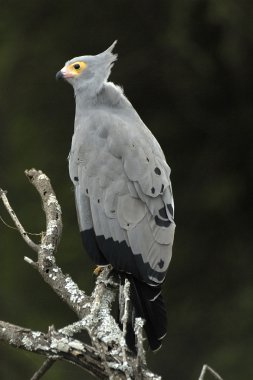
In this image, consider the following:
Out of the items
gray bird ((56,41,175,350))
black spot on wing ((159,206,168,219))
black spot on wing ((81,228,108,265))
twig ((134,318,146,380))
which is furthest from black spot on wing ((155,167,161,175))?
twig ((134,318,146,380))

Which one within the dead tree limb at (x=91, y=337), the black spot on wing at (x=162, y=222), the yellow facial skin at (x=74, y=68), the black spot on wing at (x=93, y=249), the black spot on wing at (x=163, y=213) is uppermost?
the yellow facial skin at (x=74, y=68)

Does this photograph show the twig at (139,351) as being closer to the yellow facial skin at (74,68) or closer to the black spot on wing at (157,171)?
the black spot on wing at (157,171)

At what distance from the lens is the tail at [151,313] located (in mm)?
2178

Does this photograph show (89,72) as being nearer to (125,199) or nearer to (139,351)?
(125,199)

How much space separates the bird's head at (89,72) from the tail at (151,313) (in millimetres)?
849

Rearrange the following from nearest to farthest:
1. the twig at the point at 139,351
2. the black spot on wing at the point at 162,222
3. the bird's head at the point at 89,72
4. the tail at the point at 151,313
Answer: the twig at the point at 139,351 < the tail at the point at 151,313 < the black spot on wing at the point at 162,222 < the bird's head at the point at 89,72

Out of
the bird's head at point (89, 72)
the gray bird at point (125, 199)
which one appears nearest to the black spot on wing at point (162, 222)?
the gray bird at point (125, 199)

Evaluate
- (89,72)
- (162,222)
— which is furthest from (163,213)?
(89,72)

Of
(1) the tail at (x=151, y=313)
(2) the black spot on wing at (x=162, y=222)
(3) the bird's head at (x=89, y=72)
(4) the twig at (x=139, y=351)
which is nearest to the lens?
(4) the twig at (x=139, y=351)

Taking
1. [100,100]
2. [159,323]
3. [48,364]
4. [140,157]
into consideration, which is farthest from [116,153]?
[48,364]

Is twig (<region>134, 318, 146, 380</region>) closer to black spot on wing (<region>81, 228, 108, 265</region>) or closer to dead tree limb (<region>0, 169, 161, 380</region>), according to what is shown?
dead tree limb (<region>0, 169, 161, 380</region>)

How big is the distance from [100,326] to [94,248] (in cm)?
43

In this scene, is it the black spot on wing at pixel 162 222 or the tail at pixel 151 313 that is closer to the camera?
the tail at pixel 151 313

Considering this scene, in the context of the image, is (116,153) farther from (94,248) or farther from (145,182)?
(94,248)
